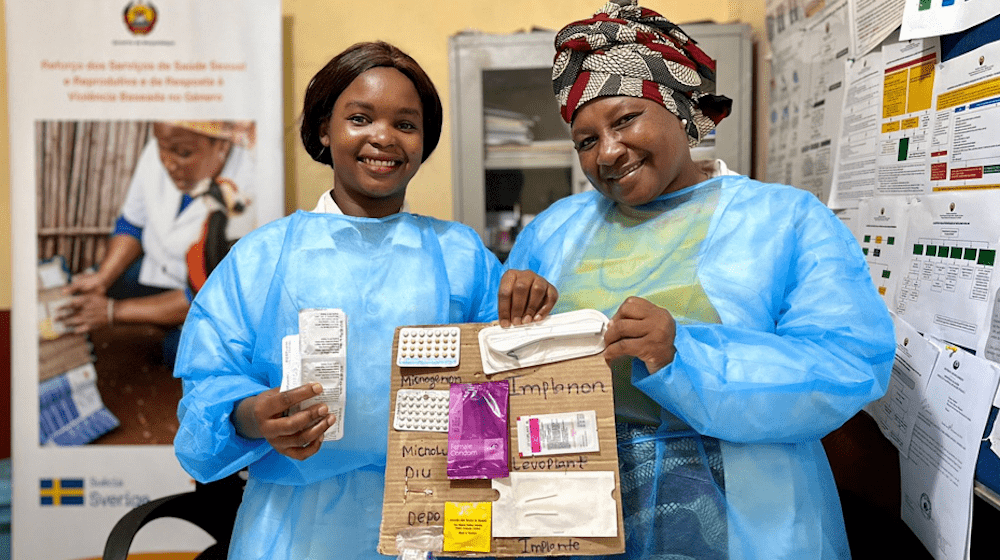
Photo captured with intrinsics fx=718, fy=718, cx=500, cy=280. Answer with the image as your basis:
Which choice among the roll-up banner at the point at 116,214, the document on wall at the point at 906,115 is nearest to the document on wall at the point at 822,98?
the document on wall at the point at 906,115

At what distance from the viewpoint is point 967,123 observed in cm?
124

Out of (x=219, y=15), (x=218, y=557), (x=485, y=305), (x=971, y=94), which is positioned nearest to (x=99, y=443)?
(x=218, y=557)

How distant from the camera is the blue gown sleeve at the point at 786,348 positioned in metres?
1.03

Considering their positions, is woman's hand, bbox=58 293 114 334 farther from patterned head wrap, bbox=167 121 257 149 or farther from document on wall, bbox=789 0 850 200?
document on wall, bbox=789 0 850 200

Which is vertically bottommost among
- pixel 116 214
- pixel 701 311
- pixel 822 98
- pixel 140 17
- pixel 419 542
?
pixel 419 542

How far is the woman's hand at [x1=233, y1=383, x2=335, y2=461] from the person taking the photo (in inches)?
40.8

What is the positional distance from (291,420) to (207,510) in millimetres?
865

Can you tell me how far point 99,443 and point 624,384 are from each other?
222 centimetres

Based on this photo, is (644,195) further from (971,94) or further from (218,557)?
Result: (218,557)

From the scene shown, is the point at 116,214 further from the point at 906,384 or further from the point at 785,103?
the point at 906,384

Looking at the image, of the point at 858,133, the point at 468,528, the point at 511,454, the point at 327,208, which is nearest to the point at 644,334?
the point at 511,454

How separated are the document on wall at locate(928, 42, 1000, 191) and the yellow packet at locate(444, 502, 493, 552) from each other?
0.96 meters

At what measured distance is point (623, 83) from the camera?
3.88ft

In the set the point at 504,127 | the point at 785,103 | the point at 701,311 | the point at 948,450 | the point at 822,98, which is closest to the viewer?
the point at 701,311
